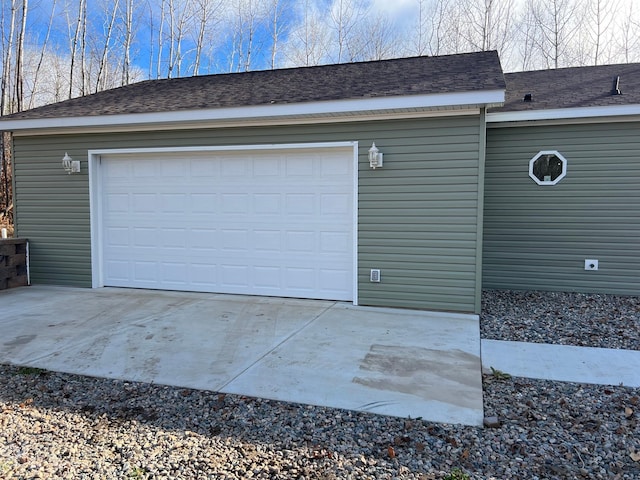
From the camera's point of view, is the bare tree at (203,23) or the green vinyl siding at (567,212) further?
the bare tree at (203,23)

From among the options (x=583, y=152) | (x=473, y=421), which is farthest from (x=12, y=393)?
(x=583, y=152)

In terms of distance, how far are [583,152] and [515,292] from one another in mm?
2225

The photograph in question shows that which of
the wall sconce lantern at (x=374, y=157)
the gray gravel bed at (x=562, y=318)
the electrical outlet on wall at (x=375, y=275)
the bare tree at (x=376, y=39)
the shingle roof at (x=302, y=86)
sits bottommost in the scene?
the gray gravel bed at (x=562, y=318)

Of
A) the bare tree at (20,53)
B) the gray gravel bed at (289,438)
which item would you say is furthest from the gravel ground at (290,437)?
the bare tree at (20,53)

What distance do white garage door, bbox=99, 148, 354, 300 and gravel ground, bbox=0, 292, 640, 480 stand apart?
3.14 m

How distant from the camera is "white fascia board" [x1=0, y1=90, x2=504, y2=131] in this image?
5.17 m

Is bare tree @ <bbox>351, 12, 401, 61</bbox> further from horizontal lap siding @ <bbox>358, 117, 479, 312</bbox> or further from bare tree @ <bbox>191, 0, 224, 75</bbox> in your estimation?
horizontal lap siding @ <bbox>358, 117, 479, 312</bbox>

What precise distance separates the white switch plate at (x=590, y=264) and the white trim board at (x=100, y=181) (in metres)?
3.48

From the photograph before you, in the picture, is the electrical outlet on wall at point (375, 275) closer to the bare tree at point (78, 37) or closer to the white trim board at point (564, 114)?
the white trim board at point (564, 114)

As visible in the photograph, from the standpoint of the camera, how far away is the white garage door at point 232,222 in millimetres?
6172

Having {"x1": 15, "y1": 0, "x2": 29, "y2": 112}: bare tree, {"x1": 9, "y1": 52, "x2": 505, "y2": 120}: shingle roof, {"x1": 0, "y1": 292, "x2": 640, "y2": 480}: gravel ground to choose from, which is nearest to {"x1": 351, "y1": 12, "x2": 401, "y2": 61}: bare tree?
{"x1": 9, "y1": 52, "x2": 505, "y2": 120}: shingle roof

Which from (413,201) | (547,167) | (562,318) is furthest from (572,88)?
(562,318)

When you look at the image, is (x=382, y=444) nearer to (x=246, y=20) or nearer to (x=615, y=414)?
(x=615, y=414)

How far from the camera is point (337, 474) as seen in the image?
7.66 feet
